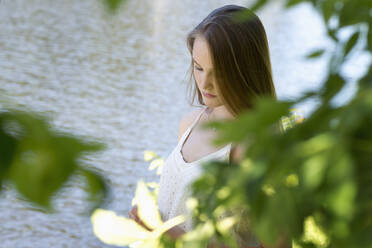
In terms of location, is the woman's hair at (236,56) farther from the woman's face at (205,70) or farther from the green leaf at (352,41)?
the green leaf at (352,41)

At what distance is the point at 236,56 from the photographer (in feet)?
5.68

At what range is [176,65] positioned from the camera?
348 inches

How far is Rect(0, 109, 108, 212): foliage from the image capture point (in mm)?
348

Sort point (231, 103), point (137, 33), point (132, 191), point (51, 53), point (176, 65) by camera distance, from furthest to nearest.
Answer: point (137, 33) → point (176, 65) → point (51, 53) → point (132, 191) → point (231, 103)

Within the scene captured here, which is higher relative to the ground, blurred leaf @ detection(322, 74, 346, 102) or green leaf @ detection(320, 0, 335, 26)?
green leaf @ detection(320, 0, 335, 26)

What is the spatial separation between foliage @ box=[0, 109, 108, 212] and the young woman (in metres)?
1.22

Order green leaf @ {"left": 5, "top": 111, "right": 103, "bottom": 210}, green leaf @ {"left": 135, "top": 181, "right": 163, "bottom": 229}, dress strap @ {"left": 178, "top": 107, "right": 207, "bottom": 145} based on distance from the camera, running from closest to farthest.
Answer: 1. green leaf @ {"left": 5, "top": 111, "right": 103, "bottom": 210}
2. green leaf @ {"left": 135, "top": 181, "right": 163, "bottom": 229}
3. dress strap @ {"left": 178, "top": 107, "right": 207, "bottom": 145}

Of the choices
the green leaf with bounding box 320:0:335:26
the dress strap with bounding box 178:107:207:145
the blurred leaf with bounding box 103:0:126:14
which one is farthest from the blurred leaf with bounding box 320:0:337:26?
the dress strap with bounding box 178:107:207:145

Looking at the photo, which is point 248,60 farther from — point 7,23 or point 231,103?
point 7,23

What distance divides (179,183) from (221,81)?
15.6 inches

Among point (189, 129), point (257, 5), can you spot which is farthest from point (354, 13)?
point (189, 129)

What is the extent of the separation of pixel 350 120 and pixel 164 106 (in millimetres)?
6572

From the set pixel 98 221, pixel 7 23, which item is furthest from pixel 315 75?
pixel 98 221

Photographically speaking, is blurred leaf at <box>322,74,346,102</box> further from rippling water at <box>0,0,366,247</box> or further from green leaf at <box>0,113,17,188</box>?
rippling water at <box>0,0,366,247</box>
